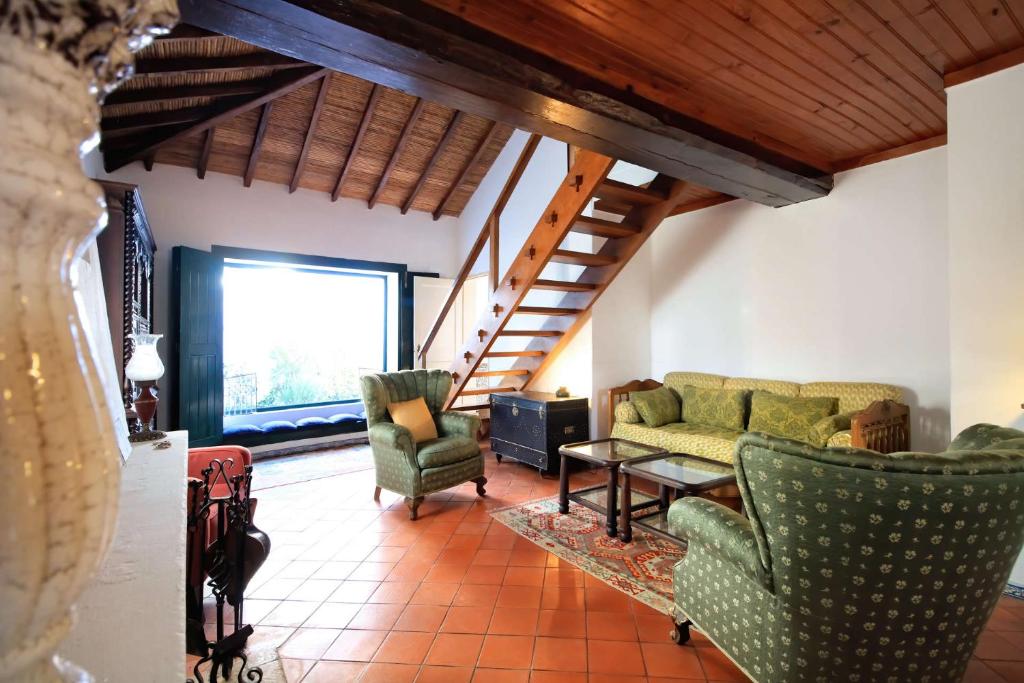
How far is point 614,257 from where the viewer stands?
412cm

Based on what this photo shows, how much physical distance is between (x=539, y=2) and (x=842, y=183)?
312 cm

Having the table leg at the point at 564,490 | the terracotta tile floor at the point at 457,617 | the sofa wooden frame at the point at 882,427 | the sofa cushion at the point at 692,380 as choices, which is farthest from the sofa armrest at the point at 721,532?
the sofa cushion at the point at 692,380

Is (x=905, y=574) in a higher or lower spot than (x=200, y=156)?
lower

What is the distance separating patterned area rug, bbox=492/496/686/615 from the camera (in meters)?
2.37

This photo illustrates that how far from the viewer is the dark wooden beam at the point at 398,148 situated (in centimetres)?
522

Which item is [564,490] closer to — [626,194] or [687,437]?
[687,437]

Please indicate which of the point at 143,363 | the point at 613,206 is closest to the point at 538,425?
the point at 613,206

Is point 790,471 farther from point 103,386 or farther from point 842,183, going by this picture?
point 842,183

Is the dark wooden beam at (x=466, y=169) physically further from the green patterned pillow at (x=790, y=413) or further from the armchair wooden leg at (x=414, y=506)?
the armchair wooden leg at (x=414, y=506)

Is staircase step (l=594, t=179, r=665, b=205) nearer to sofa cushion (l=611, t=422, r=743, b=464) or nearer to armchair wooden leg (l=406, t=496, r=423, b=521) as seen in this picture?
sofa cushion (l=611, t=422, r=743, b=464)

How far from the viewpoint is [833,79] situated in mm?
2357

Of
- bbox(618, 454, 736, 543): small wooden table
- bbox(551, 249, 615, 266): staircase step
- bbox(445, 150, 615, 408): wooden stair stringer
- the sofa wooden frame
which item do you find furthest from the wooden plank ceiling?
the sofa wooden frame

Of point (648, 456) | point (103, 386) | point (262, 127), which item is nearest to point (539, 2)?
point (103, 386)

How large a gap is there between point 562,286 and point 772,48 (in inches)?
91.5
